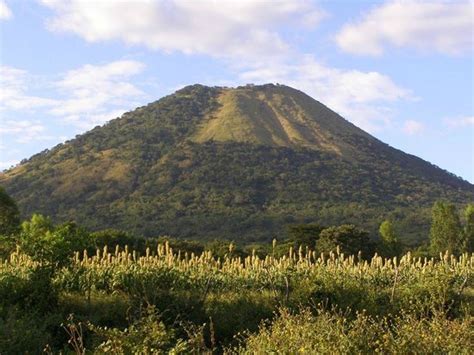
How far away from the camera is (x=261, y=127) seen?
469 ft

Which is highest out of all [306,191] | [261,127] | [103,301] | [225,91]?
[225,91]

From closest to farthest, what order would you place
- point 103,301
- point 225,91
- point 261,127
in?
point 103,301
point 261,127
point 225,91

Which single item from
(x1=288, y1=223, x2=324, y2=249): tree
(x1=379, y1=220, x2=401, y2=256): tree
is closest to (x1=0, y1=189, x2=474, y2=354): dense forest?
(x1=379, y1=220, x2=401, y2=256): tree

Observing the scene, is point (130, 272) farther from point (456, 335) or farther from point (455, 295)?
point (456, 335)

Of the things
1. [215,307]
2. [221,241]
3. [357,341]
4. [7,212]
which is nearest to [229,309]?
[215,307]

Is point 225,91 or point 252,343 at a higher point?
Answer: point 225,91

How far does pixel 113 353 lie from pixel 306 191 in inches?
3748

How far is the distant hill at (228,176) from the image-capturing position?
8431 centimetres

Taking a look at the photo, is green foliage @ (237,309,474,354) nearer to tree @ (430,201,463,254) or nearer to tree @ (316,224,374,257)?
tree @ (316,224,374,257)

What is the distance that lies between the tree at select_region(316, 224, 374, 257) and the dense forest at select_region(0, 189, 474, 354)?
1435 centimetres

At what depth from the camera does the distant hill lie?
277 feet

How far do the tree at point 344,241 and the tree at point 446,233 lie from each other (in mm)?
12655

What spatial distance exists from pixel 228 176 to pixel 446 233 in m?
59.9

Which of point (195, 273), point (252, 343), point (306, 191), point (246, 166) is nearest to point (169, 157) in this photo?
point (246, 166)
